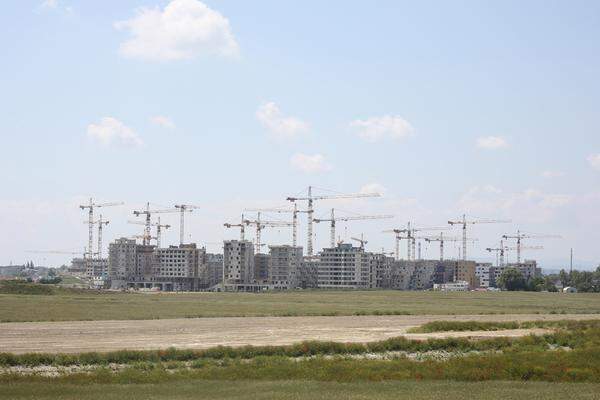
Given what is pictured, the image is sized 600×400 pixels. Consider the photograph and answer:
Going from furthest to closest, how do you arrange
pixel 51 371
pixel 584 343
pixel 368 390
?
pixel 584 343 < pixel 51 371 < pixel 368 390

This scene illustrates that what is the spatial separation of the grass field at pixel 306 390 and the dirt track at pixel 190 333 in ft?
54.0

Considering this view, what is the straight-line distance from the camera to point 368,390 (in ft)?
118

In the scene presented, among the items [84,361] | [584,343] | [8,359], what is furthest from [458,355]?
[8,359]

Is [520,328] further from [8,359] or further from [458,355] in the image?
[8,359]

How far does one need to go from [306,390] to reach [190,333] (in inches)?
1255

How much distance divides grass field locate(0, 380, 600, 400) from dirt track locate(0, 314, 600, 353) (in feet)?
54.0

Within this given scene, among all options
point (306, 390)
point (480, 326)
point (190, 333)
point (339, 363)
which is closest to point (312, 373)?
point (339, 363)

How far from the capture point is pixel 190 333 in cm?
6688

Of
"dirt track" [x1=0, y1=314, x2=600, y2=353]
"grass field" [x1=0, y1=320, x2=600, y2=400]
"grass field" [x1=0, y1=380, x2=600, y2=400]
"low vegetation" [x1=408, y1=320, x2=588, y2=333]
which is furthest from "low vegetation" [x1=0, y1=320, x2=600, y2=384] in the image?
"low vegetation" [x1=408, y1=320, x2=588, y2=333]

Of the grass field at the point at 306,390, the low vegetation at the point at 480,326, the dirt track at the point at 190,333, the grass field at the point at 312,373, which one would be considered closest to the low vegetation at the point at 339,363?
the grass field at the point at 312,373

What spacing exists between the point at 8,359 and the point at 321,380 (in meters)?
17.3

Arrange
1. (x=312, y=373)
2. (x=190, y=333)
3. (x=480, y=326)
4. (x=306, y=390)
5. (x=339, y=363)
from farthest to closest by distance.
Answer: (x=480, y=326) < (x=190, y=333) < (x=339, y=363) < (x=312, y=373) < (x=306, y=390)

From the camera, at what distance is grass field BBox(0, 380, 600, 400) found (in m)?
34.0

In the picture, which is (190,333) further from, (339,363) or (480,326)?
(339,363)
